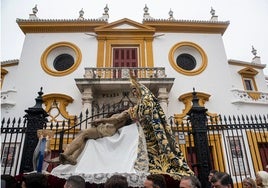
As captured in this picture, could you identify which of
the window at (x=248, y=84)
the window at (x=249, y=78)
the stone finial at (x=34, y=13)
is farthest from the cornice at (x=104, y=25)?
the window at (x=248, y=84)

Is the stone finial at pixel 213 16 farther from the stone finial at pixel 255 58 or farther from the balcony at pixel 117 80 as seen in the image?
the balcony at pixel 117 80

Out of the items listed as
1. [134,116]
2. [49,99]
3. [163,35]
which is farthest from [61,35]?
[134,116]

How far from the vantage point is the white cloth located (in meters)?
2.96

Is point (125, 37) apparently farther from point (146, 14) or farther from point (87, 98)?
point (87, 98)

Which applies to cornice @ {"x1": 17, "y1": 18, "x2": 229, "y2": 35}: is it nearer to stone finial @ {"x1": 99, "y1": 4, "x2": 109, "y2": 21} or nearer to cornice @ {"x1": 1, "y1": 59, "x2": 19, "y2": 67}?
stone finial @ {"x1": 99, "y1": 4, "x2": 109, "y2": 21}

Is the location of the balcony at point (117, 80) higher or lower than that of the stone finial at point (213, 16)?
lower

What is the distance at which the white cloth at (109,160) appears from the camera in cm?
296

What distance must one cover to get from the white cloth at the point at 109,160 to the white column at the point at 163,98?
20.8 feet

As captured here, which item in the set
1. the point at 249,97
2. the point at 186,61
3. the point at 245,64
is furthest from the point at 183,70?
the point at 245,64

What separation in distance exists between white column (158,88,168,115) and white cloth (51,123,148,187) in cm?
632

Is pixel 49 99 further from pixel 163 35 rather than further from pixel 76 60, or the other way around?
pixel 163 35

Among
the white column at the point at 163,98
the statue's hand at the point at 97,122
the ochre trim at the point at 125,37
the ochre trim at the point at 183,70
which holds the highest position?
the ochre trim at the point at 125,37

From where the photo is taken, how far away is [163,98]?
10.1 metres

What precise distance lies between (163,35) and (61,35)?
6.15 m
